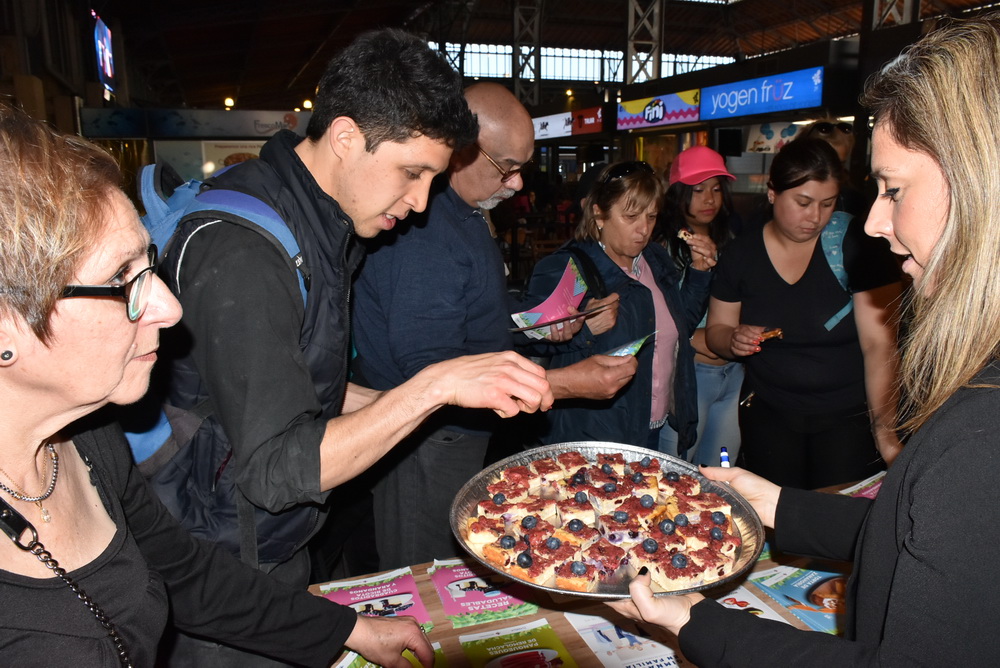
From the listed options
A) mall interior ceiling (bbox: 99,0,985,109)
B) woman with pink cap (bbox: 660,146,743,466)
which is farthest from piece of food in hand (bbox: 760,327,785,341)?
mall interior ceiling (bbox: 99,0,985,109)

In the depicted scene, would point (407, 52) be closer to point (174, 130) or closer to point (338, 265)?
point (338, 265)

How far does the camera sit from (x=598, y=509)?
2.09 metres

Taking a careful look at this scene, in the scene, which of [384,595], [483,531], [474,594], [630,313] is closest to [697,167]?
[630,313]

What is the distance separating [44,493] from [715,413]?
3.34m

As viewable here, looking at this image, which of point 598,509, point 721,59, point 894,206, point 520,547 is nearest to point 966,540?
point 894,206

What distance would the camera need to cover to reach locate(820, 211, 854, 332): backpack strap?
2.87 m

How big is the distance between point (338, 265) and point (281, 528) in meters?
0.64

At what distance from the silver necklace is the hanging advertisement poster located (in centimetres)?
813

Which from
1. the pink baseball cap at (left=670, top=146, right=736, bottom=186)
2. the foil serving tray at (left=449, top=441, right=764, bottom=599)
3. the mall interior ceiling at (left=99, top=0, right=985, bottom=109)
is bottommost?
the foil serving tray at (left=449, top=441, right=764, bottom=599)

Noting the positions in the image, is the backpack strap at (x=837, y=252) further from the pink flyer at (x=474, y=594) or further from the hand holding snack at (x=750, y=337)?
the pink flyer at (x=474, y=594)

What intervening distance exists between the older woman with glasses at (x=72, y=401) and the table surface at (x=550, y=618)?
0.67 m

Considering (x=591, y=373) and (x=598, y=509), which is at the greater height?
(x=591, y=373)

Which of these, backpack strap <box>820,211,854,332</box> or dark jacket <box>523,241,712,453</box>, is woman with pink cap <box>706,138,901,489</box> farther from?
dark jacket <box>523,241,712,453</box>

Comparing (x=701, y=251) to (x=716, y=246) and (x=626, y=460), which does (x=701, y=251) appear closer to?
(x=716, y=246)
